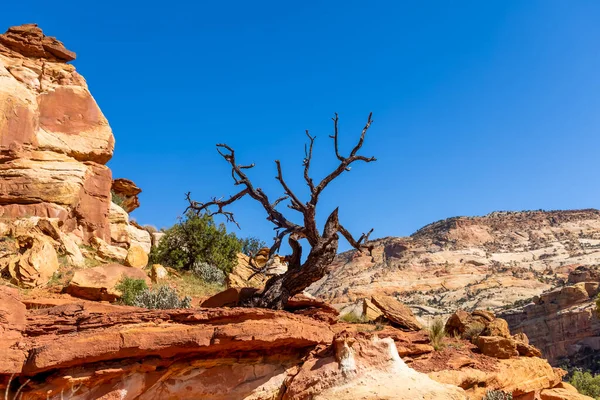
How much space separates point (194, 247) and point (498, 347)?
15443mm

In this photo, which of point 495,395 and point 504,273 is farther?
point 504,273

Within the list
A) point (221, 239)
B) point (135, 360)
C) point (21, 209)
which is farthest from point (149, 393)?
point (221, 239)

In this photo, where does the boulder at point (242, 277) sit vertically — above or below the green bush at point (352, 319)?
above

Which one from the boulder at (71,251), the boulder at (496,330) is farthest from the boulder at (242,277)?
the boulder at (496,330)

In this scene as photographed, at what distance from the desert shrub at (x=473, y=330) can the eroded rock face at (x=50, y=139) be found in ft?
50.4

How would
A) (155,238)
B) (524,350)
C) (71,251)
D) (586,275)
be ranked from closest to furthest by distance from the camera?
(524,350)
(71,251)
(155,238)
(586,275)

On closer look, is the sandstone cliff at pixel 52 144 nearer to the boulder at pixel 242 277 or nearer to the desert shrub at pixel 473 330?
the boulder at pixel 242 277

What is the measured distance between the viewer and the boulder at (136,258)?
20267 mm

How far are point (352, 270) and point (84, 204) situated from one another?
82169 mm

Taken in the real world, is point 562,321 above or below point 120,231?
below

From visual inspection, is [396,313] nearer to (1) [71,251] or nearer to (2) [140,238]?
(1) [71,251]

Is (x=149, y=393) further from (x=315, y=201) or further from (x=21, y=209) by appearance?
(x=21, y=209)

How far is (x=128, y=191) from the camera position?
107 feet

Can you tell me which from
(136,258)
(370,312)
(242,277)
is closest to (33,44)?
(136,258)
